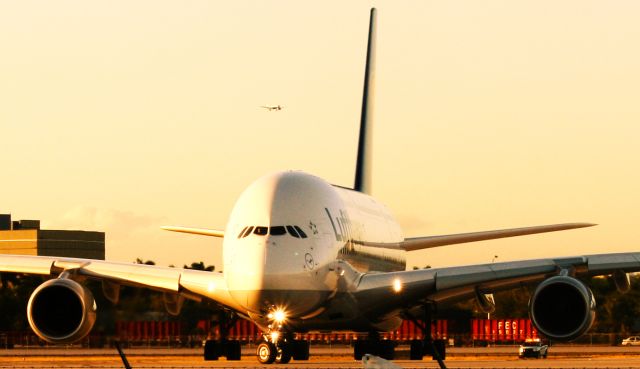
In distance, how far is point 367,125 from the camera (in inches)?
2176

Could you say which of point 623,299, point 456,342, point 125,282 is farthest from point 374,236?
point 623,299

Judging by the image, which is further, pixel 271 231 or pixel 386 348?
pixel 386 348

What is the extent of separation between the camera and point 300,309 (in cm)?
3409

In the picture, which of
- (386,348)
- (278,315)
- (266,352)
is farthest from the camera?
(386,348)

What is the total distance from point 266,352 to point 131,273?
4.02 m

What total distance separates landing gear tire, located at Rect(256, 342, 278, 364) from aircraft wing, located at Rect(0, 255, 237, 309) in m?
1.37

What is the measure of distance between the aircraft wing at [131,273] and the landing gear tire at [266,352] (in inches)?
53.9

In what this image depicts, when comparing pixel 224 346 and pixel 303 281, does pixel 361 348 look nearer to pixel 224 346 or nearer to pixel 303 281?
pixel 224 346

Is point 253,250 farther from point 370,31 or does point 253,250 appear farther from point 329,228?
point 370,31

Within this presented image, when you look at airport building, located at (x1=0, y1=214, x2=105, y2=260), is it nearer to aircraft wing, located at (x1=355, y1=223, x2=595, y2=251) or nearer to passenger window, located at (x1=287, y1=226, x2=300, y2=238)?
aircraft wing, located at (x1=355, y1=223, x2=595, y2=251)

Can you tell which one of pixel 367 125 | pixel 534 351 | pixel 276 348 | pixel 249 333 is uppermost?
pixel 367 125

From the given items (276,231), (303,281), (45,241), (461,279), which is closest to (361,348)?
(461,279)

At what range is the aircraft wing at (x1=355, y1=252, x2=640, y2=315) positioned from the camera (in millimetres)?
34938

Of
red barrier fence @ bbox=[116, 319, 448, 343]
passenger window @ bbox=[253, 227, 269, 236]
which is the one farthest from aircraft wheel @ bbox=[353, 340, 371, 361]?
passenger window @ bbox=[253, 227, 269, 236]
